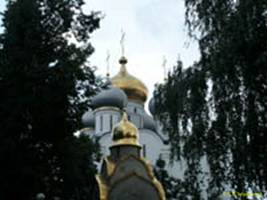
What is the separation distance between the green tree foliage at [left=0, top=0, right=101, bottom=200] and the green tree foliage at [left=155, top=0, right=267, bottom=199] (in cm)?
521

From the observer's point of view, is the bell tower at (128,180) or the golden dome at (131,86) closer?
the bell tower at (128,180)

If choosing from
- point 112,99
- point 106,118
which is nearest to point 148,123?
point 106,118

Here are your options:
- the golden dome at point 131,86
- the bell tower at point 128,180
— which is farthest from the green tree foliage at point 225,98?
the golden dome at point 131,86

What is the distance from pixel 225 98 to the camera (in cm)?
829

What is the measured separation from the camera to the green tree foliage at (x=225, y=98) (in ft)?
25.5

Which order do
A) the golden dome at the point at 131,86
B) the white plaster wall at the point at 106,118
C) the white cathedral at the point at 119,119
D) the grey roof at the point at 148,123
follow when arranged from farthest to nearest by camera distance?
the grey roof at the point at 148,123 < the golden dome at the point at 131,86 < the white plaster wall at the point at 106,118 < the white cathedral at the point at 119,119

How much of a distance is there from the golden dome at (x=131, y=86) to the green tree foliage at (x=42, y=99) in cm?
1990

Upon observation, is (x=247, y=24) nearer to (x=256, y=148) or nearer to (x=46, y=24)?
(x=256, y=148)

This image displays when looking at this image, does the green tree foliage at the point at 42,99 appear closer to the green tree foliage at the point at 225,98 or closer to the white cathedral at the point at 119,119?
the green tree foliage at the point at 225,98

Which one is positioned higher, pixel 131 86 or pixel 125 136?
Answer: pixel 131 86

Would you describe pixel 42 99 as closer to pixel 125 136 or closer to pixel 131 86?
pixel 125 136

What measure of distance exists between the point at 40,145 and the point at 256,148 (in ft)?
25.1

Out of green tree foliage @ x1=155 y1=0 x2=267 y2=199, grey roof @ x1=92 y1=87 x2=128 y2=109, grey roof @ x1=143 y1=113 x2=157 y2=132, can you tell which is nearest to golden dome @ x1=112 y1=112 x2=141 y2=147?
green tree foliage @ x1=155 y1=0 x2=267 y2=199

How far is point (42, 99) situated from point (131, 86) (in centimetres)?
2208
